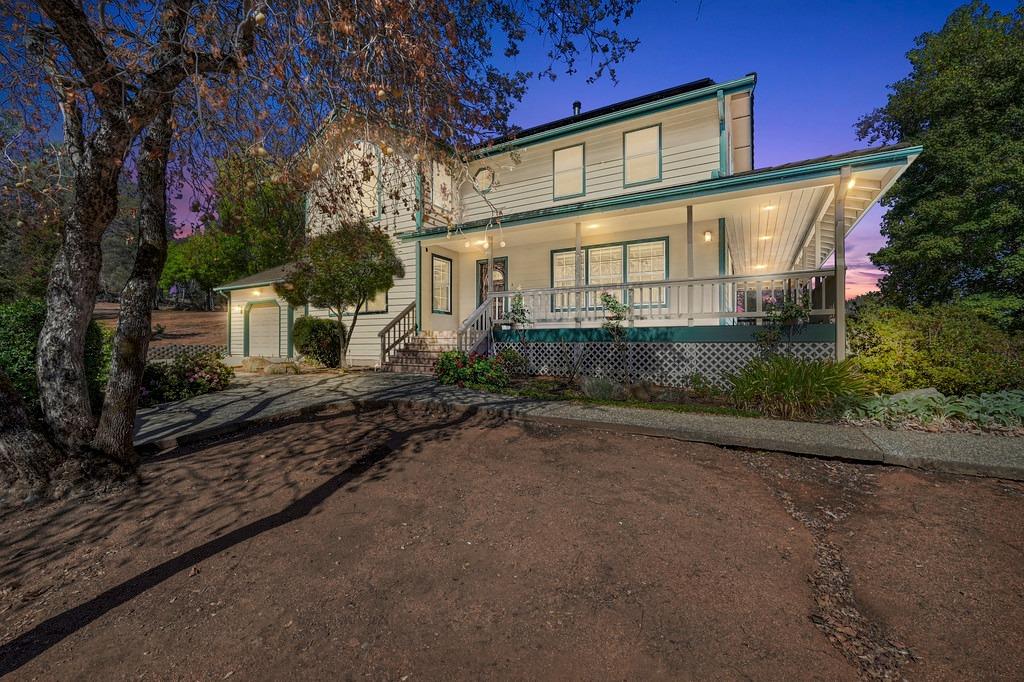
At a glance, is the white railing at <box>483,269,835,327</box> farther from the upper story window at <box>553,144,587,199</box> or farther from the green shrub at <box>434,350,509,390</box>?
the upper story window at <box>553,144,587,199</box>

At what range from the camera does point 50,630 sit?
2.26 metres

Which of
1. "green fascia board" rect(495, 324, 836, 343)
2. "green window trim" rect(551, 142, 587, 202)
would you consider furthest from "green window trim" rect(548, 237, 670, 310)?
"green fascia board" rect(495, 324, 836, 343)

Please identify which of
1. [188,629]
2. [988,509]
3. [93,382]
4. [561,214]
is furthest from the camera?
[561,214]

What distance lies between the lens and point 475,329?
→ 35.0 ft

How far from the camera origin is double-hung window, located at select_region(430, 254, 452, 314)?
1320 cm

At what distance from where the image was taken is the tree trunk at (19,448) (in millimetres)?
3730

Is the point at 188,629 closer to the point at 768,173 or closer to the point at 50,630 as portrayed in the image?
the point at 50,630

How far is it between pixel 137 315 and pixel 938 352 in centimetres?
1002

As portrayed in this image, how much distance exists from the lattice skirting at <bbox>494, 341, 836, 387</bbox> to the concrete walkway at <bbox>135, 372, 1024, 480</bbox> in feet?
7.84

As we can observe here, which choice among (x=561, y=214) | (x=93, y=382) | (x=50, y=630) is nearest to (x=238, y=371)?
(x=93, y=382)

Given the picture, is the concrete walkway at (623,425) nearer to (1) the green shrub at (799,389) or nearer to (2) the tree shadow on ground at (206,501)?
(1) the green shrub at (799,389)

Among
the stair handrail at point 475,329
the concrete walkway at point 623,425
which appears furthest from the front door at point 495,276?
the concrete walkway at point 623,425

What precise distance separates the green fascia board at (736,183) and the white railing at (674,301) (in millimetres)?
1849

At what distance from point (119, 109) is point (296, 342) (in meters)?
11.3
